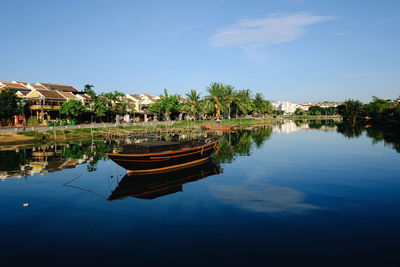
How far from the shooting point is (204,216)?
56.1ft

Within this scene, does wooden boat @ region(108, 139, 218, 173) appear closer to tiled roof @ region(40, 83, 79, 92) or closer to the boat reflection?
the boat reflection

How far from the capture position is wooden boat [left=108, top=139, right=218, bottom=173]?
1048 inches

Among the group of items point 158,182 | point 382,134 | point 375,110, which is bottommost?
point 158,182

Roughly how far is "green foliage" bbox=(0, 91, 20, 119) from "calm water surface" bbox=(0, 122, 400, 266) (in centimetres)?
3969

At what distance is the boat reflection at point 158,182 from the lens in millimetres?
22125

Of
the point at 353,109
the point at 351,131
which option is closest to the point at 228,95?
the point at 351,131

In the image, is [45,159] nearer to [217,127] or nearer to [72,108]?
[72,108]

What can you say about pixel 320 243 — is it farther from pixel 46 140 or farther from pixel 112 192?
pixel 46 140

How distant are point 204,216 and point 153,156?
452 inches

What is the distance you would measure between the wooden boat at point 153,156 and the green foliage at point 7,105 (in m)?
50.7

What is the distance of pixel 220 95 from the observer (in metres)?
98.3

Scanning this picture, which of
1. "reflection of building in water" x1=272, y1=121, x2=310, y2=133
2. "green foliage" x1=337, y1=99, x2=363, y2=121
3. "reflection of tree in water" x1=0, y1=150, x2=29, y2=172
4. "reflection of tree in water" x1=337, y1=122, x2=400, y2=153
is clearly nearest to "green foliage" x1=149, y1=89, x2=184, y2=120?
"reflection of building in water" x1=272, y1=121, x2=310, y2=133

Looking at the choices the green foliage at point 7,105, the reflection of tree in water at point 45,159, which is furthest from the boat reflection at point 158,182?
the green foliage at point 7,105

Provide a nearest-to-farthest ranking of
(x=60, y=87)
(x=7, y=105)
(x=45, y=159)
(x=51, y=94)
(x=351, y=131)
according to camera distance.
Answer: (x=45, y=159), (x=7, y=105), (x=51, y=94), (x=351, y=131), (x=60, y=87)
